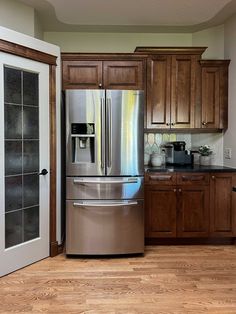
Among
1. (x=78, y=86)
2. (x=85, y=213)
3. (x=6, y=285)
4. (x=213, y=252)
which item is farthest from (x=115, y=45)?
(x=6, y=285)

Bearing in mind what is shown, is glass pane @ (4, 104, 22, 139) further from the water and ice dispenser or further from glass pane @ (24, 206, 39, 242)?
glass pane @ (24, 206, 39, 242)

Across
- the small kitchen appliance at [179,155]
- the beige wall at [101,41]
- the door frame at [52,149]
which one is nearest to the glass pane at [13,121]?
the door frame at [52,149]

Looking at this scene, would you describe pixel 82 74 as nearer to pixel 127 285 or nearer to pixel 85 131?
pixel 85 131

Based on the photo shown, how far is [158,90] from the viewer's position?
425 centimetres

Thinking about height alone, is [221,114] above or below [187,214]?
above

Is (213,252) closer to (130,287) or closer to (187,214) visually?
(187,214)

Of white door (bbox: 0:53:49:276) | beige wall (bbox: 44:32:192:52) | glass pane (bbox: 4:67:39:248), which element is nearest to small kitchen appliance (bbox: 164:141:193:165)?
beige wall (bbox: 44:32:192:52)

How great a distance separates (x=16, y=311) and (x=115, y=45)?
352 centimetres

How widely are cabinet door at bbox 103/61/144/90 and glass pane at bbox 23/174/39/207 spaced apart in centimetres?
142

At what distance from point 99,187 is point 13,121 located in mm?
1095

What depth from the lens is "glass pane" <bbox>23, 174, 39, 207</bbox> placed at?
3.42 metres

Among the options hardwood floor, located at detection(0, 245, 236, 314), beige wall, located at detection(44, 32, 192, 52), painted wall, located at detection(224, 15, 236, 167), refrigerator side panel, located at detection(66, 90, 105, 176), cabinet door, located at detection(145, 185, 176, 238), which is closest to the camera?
hardwood floor, located at detection(0, 245, 236, 314)

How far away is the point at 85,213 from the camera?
3598 millimetres

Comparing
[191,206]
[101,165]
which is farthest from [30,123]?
[191,206]
